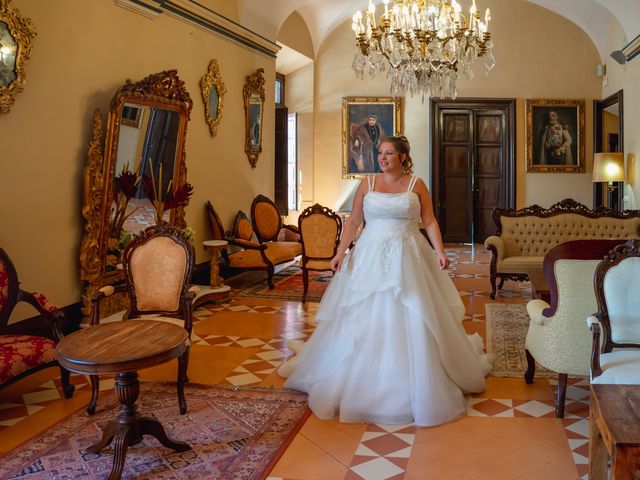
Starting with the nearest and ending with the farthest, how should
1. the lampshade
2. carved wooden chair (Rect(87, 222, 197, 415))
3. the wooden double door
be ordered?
1. carved wooden chair (Rect(87, 222, 197, 415))
2. the lampshade
3. the wooden double door

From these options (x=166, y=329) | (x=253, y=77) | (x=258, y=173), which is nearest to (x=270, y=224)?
(x=258, y=173)

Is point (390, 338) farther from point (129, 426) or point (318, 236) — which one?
point (318, 236)

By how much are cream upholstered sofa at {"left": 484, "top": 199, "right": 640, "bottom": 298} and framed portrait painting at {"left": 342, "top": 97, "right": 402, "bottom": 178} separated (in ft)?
16.8

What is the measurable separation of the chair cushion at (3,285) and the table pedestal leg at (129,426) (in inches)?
53.8

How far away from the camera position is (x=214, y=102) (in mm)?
8211

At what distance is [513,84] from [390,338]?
10214 millimetres

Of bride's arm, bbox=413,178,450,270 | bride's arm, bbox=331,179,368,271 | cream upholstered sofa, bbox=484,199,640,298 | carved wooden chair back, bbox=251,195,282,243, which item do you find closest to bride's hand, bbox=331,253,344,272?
bride's arm, bbox=331,179,368,271

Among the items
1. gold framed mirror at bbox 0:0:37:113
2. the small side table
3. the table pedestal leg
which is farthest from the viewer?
the small side table

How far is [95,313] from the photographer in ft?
13.6

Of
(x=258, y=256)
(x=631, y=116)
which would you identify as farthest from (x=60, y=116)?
(x=631, y=116)

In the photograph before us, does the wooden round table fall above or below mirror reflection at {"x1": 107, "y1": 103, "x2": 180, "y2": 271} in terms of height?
below

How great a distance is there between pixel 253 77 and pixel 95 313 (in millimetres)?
5943

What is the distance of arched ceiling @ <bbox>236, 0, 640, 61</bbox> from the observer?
360 inches

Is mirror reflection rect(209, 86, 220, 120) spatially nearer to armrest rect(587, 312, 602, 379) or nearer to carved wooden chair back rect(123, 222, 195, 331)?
carved wooden chair back rect(123, 222, 195, 331)
